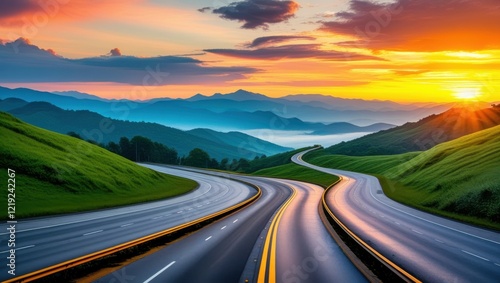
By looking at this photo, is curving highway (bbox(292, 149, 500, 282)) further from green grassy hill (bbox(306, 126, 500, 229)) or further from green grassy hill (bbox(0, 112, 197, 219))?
green grassy hill (bbox(0, 112, 197, 219))

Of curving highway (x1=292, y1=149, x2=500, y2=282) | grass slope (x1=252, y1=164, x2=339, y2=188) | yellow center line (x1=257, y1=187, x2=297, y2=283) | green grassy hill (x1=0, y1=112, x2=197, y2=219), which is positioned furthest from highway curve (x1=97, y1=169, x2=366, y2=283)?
grass slope (x1=252, y1=164, x2=339, y2=188)

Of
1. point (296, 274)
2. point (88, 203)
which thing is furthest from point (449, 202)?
point (88, 203)

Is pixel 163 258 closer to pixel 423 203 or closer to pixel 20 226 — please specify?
pixel 20 226

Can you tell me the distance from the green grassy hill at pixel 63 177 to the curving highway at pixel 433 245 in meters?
29.3

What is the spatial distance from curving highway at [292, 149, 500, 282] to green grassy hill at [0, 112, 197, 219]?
29.3m

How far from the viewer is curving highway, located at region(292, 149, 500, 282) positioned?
16.2 metres

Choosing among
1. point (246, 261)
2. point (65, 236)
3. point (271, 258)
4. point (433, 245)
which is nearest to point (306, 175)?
point (433, 245)

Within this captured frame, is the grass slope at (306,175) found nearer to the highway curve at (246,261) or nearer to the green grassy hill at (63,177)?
the green grassy hill at (63,177)

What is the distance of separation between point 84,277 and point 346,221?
25078 millimetres

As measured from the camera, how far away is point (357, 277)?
1435cm

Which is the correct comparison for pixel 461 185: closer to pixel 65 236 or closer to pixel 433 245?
pixel 433 245

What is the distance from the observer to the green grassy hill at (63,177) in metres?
45.6

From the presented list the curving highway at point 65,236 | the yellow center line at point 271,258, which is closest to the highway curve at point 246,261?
the yellow center line at point 271,258

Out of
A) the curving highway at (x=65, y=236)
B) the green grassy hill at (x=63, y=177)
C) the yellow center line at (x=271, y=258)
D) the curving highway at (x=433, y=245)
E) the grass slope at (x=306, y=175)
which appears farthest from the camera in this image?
→ the grass slope at (x=306, y=175)
